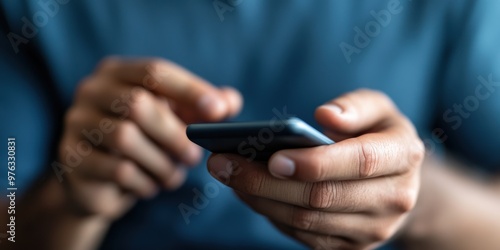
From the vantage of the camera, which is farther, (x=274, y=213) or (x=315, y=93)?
(x=315, y=93)

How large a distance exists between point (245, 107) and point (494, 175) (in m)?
0.28

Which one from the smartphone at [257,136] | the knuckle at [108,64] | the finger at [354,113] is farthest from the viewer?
the knuckle at [108,64]

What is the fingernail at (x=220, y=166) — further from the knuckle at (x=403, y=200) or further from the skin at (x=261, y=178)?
the knuckle at (x=403, y=200)

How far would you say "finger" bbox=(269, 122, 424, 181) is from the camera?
28 centimetres

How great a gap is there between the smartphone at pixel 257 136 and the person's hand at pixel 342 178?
1 cm

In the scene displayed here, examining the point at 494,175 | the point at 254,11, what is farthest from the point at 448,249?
the point at 254,11

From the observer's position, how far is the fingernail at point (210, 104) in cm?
42

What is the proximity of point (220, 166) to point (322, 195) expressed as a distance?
72 mm

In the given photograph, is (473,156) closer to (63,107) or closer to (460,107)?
(460,107)

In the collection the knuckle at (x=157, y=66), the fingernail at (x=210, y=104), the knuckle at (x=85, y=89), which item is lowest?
the fingernail at (x=210, y=104)

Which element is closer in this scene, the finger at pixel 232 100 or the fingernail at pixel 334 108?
the fingernail at pixel 334 108

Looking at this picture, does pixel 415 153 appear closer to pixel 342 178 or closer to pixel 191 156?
pixel 342 178

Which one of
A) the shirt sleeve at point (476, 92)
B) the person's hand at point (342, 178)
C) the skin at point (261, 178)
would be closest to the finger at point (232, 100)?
the skin at point (261, 178)

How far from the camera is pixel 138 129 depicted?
43 cm
